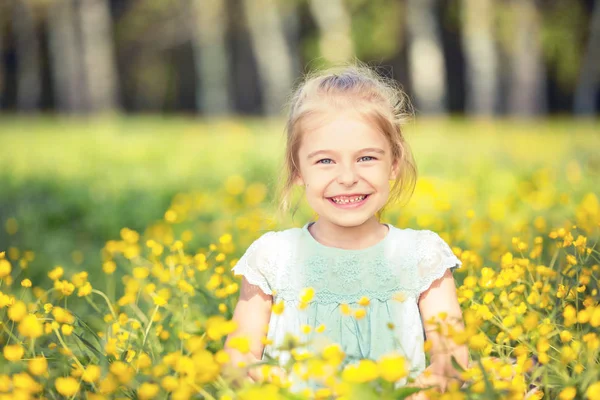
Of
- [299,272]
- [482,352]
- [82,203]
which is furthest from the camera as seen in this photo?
[82,203]

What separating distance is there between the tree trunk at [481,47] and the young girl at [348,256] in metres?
16.8

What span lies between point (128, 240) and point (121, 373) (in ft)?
4.39

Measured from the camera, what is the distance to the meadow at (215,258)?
190 centimetres

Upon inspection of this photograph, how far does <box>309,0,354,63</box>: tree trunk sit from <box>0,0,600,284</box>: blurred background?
0.05m

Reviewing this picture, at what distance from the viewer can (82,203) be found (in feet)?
20.7

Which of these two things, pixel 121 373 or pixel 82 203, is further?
pixel 82 203

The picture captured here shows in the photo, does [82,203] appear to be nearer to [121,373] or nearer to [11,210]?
[11,210]

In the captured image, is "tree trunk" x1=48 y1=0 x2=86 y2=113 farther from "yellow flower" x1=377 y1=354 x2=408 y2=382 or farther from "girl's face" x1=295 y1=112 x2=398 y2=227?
"yellow flower" x1=377 y1=354 x2=408 y2=382

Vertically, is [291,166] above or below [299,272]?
above

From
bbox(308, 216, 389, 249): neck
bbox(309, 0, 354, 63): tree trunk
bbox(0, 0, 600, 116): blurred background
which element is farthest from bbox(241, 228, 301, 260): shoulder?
bbox(309, 0, 354, 63): tree trunk

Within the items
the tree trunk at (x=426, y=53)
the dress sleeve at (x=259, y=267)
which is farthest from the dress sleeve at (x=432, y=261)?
the tree trunk at (x=426, y=53)

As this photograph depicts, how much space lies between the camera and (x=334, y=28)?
19.6m

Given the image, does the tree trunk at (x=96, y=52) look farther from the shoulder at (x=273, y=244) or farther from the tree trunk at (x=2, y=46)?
the shoulder at (x=273, y=244)

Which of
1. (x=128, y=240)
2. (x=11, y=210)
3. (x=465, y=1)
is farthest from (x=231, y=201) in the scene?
(x=465, y=1)
